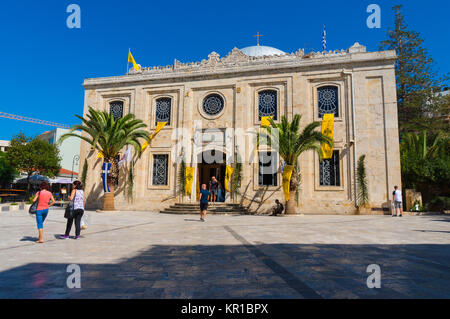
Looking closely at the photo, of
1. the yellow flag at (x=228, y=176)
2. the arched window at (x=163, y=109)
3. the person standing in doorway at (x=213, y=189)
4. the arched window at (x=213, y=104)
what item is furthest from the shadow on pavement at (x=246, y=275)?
the arched window at (x=163, y=109)

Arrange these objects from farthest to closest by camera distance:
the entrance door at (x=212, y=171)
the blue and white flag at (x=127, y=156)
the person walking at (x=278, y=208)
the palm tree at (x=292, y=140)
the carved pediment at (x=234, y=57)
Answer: the entrance door at (x=212, y=171), the blue and white flag at (x=127, y=156), the carved pediment at (x=234, y=57), the person walking at (x=278, y=208), the palm tree at (x=292, y=140)

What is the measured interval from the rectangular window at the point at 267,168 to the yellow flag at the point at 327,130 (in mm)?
2831

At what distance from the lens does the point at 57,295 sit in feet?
10.6

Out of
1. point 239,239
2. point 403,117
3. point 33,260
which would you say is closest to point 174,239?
point 239,239

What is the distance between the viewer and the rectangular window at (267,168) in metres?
17.6

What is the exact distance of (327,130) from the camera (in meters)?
17.0

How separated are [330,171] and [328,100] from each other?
4380 millimetres

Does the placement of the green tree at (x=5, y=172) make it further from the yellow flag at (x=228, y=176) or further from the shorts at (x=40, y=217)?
the shorts at (x=40, y=217)

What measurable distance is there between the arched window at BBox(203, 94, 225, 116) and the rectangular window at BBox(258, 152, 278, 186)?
419cm

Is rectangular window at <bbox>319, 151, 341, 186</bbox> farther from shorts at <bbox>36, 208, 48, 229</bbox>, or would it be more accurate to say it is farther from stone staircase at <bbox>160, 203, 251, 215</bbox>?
shorts at <bbox>36, 208, 48, 229</bbox>

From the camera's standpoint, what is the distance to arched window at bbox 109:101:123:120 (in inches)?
832

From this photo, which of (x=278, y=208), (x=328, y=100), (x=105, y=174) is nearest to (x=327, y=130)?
(x=328, y=100)
